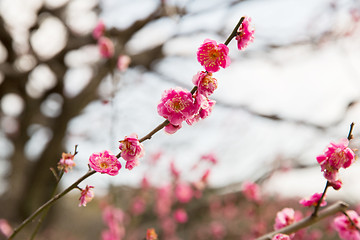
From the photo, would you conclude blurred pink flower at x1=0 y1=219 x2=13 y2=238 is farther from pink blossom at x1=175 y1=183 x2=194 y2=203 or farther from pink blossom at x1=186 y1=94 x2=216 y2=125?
pink blossom at x1=175 y1=183 x2=194 y2=203

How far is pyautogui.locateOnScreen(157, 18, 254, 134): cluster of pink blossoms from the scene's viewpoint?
3.02ft

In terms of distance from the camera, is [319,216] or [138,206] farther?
[138,206]

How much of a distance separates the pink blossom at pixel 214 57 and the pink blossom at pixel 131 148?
1.08 feet

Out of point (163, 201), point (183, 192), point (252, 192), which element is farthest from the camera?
point (163, 201)

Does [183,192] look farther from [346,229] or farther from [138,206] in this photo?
[346,229]

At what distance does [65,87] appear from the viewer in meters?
5.27

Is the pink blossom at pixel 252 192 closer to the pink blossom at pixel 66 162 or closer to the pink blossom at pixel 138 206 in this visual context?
the pink blossom at pixel 138 206

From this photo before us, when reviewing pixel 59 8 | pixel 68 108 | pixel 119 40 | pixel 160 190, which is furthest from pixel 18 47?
pixel 160 190

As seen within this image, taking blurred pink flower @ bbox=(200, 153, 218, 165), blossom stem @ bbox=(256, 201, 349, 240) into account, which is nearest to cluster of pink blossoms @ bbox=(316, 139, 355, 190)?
blossom stem @ bbox=(256, 201, 349, 240)

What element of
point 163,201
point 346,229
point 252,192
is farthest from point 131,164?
point 163,201

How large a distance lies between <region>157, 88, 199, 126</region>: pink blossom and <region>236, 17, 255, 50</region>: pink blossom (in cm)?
27

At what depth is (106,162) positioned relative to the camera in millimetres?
964

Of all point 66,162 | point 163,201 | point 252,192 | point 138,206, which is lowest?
point 252,192

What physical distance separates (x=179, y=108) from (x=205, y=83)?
0.11 meters
